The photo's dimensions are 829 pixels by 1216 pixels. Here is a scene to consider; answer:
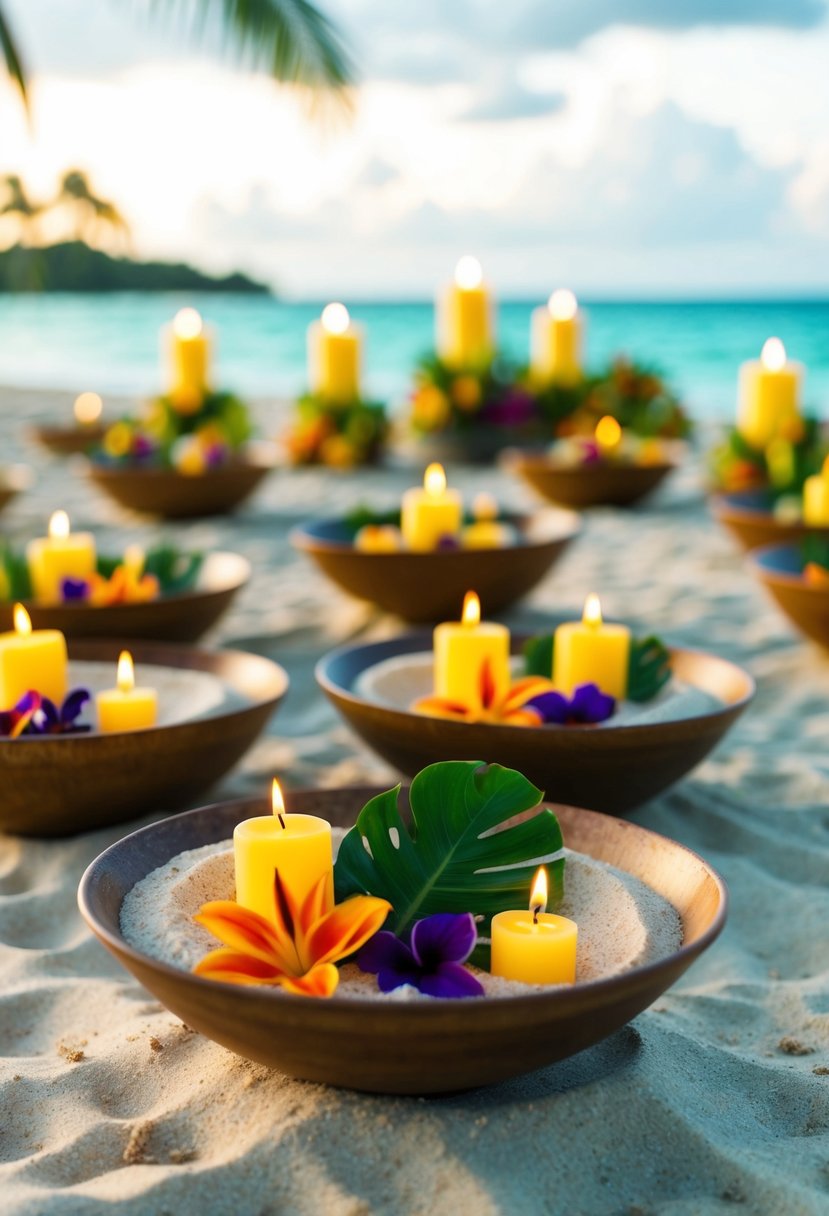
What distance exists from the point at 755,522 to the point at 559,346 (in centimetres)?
312

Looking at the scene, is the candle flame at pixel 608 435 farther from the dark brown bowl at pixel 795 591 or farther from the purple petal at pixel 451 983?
the purple petal at pixel 451 983

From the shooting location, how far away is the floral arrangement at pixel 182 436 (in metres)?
5.36

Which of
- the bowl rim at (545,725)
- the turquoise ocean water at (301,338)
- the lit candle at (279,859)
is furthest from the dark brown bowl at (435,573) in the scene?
the turquoise ocean water at (301,338)

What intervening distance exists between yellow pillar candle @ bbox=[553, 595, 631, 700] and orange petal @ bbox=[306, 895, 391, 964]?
3.45ft

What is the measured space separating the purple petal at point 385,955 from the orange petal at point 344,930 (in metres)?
0.01

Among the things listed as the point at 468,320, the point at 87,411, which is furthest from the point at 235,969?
the point at 87,411

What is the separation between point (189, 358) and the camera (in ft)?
20.9

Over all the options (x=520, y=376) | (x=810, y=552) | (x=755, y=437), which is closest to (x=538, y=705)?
(x=810, y=552)

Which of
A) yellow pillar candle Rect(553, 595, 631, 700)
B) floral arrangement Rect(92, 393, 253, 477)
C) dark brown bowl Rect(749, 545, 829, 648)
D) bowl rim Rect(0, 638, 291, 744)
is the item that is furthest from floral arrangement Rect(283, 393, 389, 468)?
yellow pillar candle Rect(553, 595, 631, 700)

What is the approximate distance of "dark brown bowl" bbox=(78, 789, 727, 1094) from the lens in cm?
118

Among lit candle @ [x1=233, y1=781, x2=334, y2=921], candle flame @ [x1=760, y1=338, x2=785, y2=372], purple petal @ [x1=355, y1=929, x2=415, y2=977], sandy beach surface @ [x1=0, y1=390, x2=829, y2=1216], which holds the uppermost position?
candle flame @ [x1=760, y1=338, x2=785, y2=372]

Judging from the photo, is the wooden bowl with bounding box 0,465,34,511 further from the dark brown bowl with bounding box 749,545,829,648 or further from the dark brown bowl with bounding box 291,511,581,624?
the dark brown bowl with bounding box 749,545,829,648

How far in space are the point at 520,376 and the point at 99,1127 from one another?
5.74 meters

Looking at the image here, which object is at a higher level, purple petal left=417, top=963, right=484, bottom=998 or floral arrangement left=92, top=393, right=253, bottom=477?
floral arrangement left=92, top=393, right=253, bottom=477
